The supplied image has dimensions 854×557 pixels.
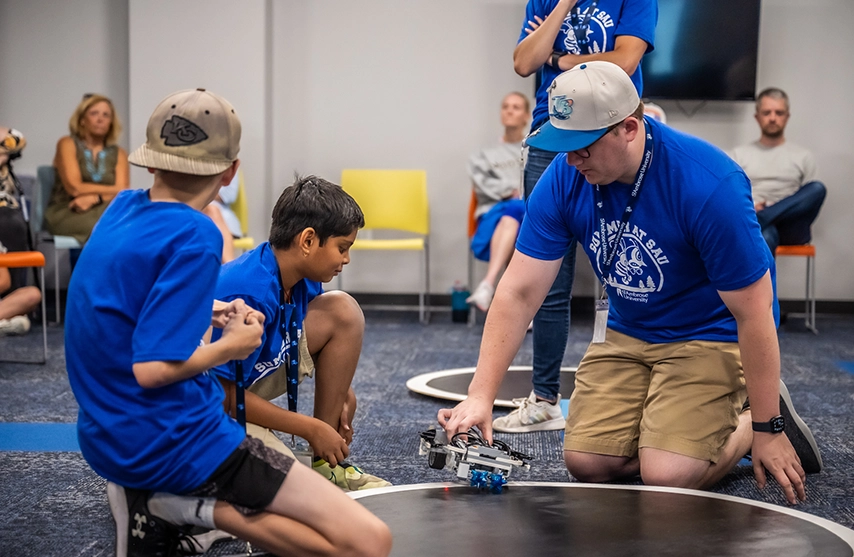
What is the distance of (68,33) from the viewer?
248 inches

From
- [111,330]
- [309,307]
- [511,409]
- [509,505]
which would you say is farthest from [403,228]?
[111,330]

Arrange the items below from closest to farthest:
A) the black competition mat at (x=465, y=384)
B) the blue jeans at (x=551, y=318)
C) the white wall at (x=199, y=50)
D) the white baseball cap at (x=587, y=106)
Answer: the white baseball cap at (x=587, y=106)
the blue jeans at (x=551, y=318)
the black competition mat at (x=465, y=384)
the white wall at (x=199, y=50)

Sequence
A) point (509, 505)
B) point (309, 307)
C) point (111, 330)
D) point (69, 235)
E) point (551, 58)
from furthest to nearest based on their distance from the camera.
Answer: point (69, 235) → point (551, 58) → point (309, 307) → point (509, 505) → point (111, 330)

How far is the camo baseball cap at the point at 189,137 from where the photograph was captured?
1.42 meters

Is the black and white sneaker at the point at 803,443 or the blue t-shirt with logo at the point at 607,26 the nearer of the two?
the black and white sneaker at the point at 803,443

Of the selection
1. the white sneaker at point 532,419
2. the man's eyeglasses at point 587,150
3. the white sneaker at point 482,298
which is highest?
the man's eyeglasses at point 587,150

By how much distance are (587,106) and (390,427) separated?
4.64 feet

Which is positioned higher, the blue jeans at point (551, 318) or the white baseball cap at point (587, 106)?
the white baseball cap at point (587, 106)

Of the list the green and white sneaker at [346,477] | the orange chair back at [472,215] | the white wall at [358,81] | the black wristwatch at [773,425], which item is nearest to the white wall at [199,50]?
the white wall at [358,81]

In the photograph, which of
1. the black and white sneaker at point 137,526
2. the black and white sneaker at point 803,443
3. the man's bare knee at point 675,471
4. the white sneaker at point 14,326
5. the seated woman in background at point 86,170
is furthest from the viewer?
the seated woman in background at point 86,170

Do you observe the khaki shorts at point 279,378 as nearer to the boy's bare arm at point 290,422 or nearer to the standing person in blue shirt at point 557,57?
the boy's bare arm at point 290,422

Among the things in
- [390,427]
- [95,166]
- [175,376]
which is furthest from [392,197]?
[175,376]

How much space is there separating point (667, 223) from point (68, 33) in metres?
5.34

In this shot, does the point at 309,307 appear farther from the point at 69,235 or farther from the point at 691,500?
the point at 69,235
